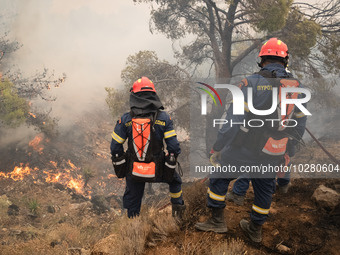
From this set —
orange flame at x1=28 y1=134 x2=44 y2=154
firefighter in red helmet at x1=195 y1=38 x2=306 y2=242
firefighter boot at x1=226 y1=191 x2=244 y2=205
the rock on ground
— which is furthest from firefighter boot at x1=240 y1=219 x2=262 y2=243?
orange flame at x1=28 y1=134 x2=44 y2=154

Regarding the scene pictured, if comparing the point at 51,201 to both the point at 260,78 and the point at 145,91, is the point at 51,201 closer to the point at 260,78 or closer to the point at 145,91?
the point at 145,91

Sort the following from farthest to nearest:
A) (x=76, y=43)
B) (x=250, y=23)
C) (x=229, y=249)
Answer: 1. (x=76, y=43)
2. (x=250, y=23)
3. (x=229, y=249)

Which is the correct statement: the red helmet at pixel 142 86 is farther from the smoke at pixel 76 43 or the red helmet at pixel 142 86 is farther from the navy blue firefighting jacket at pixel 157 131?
the smoke at pixel 76 43

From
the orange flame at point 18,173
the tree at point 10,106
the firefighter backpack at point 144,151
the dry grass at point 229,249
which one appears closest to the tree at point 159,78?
the tree at point 10,106

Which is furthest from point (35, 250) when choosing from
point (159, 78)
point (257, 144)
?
point (159, 78)

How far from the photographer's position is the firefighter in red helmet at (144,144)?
11.0ft

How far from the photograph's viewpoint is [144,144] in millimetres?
3379

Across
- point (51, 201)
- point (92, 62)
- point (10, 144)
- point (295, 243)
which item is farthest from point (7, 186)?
point (92, 62)

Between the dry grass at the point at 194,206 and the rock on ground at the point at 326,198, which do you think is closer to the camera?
the dry grass at the point at 194,206

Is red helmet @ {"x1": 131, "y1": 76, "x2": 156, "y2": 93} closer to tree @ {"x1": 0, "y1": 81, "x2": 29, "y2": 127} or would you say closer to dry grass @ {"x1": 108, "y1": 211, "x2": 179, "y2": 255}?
dry grass @ {"x1": 108, "y1": 211, "x2": 179, "y2": 255}

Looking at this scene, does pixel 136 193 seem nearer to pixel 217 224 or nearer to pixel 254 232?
pixel 217 224

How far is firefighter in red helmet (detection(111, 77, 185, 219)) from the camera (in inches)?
132

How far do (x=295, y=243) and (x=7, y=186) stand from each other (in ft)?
33.7

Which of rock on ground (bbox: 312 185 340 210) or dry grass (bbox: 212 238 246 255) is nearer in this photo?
dry grass (bbox: 212 238 246 255)
